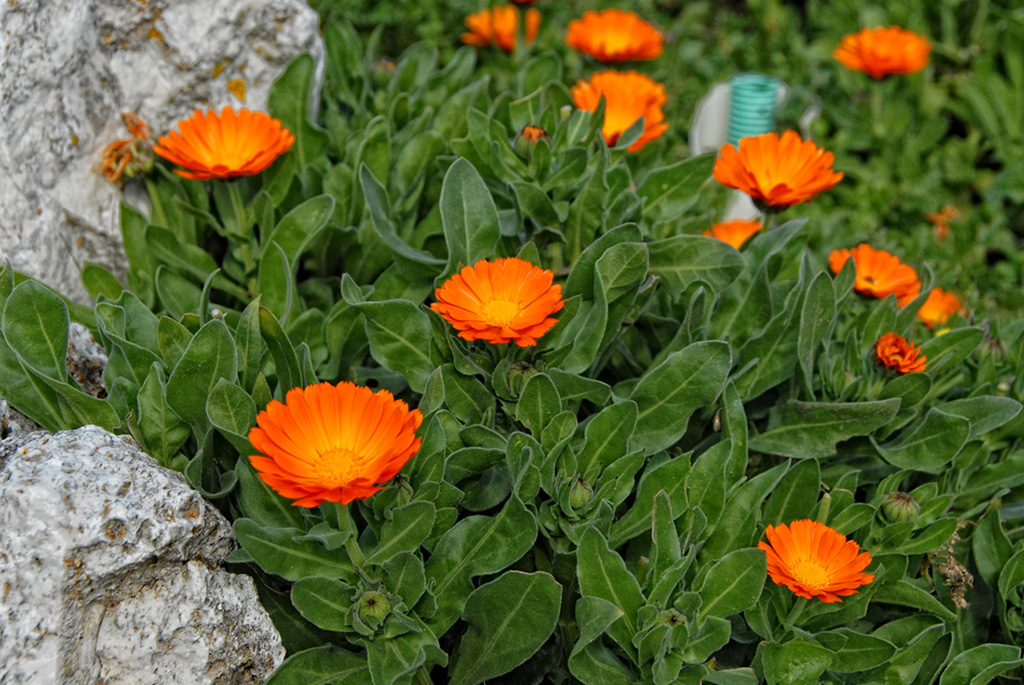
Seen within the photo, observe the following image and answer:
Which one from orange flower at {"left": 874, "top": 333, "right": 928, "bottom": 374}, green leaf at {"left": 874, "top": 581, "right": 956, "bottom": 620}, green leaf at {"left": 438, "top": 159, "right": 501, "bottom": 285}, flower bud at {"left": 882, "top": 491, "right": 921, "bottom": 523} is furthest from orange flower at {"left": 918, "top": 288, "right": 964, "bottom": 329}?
green leaf at {"left": 438, "top": 159, "right": 501, "bottom": 285}

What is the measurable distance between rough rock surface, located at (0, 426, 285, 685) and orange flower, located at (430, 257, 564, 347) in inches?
24.8

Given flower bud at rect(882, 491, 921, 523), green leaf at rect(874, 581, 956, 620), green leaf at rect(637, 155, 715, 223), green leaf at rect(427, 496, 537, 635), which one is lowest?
green leaf at rect(874, 581, 956, 620)

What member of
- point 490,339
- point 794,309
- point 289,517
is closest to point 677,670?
point 490,339

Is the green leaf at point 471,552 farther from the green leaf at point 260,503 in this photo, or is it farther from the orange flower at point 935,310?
the orange flower at point 935,310

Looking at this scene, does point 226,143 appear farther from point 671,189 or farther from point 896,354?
point 896,354

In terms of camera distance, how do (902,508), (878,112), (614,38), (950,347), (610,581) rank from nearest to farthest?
(610,581) < (902,508) < (950,347) < (614,38) < (878,112)

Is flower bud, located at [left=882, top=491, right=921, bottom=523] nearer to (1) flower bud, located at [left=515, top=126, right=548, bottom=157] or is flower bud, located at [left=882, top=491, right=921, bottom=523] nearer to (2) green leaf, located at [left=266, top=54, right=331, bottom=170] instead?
(1) flower bud, located at [left=515, top=126, right=548, bottom=157]

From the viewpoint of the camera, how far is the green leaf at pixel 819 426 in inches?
87.8

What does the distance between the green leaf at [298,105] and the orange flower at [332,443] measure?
54.8 inches

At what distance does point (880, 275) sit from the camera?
2736 millimetres

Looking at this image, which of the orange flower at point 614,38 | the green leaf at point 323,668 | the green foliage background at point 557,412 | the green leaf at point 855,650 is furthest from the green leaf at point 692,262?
the orange flower at point 614,38

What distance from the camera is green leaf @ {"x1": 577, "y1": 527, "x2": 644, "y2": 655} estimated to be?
5.98 feet

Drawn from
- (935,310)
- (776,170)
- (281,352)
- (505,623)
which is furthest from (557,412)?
(935,310)

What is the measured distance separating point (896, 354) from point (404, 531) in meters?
1.31
